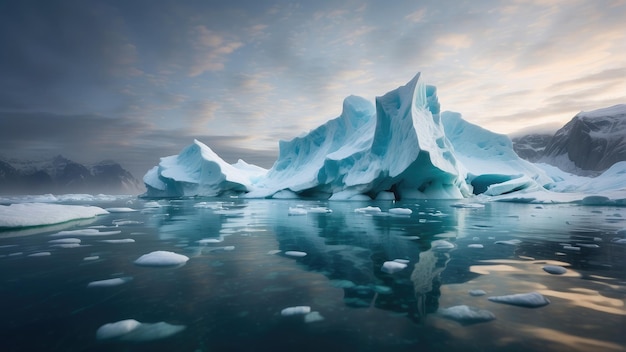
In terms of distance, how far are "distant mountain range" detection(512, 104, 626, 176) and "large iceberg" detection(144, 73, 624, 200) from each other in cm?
5163

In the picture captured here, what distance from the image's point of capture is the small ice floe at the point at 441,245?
511 cm

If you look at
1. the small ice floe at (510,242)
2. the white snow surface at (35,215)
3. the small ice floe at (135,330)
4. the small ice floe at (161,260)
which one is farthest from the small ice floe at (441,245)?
the white snow surface at (35,215)

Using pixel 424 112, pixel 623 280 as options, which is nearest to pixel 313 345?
pixel 623 280

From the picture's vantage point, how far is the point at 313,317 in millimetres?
2430

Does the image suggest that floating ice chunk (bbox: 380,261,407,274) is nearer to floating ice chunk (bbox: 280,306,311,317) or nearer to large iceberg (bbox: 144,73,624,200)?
floating ice chunk (bbox: 280,306,311,317)

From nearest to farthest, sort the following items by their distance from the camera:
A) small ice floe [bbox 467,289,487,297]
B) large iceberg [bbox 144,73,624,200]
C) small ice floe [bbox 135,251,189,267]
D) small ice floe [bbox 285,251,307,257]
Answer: small ice floe [bbox 467,289,487,297]
small ice floe [bbox 135,251,189,267]
small ice floe [bbox 285,251,307,257]
large iceberg [bbox 144,73,624,200]

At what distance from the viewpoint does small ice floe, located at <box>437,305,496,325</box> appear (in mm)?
2340

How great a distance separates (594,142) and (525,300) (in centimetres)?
8757

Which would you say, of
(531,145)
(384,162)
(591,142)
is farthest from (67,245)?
(531,145)

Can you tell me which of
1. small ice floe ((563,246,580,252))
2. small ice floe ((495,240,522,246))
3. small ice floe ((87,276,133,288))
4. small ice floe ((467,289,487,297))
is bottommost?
small ice floe ((563,246,580,252))

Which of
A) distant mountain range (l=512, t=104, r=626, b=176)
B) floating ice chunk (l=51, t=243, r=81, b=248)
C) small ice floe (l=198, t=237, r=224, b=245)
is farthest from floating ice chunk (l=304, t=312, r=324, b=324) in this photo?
distant mountain range (l=512, t=104, r=626, b=176)

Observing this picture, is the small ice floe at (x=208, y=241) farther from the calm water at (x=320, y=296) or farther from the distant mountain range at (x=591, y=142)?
the distant mountain range at (x=591, y=142)

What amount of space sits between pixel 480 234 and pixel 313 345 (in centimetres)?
586

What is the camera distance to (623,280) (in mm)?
3285
